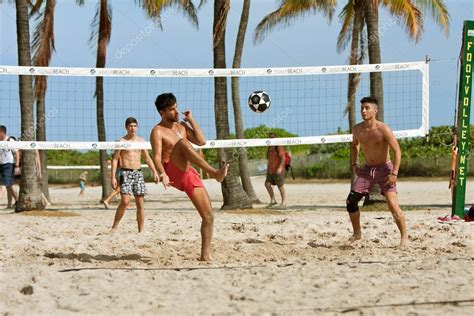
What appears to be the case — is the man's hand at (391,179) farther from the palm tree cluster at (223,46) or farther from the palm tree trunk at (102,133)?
the palm tree trunk at (102,133)

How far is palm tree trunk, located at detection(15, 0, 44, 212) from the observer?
11664 millimetres

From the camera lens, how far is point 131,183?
305 inches

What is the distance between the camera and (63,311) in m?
4.05

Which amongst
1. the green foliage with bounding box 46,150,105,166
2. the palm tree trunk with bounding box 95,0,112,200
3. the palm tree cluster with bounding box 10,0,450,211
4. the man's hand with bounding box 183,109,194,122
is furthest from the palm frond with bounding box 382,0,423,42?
the green foliage with bounding box 46,150,105,166

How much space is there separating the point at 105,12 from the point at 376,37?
23.0 feet

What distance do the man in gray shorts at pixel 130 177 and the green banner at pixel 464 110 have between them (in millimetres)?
3705

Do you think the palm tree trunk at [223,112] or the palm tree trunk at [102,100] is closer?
the palm tree trunk at [223,112]

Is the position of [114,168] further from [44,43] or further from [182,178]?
[44,43]

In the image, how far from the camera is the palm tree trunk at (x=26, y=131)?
11664 mm

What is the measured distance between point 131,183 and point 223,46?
560 cm

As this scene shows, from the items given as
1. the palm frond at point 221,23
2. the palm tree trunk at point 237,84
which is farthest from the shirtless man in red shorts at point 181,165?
the palm tree trunk at point 237,84

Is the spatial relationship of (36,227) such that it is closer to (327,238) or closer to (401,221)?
(327,238)

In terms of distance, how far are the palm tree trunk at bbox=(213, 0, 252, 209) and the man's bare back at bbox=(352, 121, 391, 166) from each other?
5.52 m

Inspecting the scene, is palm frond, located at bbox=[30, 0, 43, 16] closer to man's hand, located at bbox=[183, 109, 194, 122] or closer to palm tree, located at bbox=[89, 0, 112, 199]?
palm tree, located at bbox=[89, 0, 112, 199]
